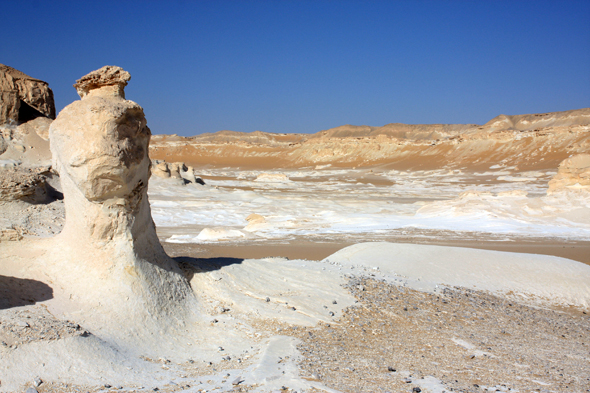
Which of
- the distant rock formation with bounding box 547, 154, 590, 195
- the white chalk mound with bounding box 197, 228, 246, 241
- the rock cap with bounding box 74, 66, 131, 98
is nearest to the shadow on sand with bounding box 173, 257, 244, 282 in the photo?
the rock cap with bounding box 74, 66, 131, 98

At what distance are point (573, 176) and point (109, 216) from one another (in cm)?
1961

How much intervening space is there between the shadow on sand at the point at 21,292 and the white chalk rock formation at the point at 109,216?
0.65ft

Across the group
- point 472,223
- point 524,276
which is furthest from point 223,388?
point 472,223

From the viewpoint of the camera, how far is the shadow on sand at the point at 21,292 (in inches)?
158

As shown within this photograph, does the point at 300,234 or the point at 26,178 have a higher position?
the point at 26,178

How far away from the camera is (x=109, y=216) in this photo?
4.46 meters

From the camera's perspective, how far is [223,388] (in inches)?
130

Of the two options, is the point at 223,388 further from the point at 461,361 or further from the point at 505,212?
the point at 505,212

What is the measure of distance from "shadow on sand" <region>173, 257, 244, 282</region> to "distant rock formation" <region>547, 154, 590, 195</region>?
661 inches

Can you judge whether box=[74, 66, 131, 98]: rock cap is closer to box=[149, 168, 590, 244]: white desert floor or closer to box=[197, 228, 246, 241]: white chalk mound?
box=[149, 168, 590, 244]: white desert floor

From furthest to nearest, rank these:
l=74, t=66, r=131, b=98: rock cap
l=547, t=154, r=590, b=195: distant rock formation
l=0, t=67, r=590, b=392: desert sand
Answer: l=547, t=154, r=590, b=195: distant rock formation < l=74, t=66, r=131, b=98: rock cap < l=0, t=67, r=590, b=392: desert sand

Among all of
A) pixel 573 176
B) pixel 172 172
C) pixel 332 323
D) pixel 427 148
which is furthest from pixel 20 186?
pixel 427 148

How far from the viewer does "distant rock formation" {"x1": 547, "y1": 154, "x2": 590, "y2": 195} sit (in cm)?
1828

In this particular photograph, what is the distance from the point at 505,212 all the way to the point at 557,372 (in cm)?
1355
